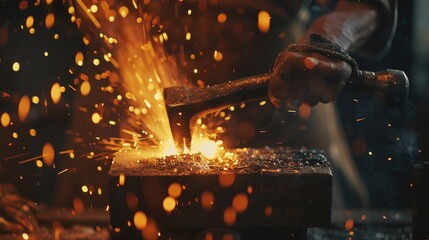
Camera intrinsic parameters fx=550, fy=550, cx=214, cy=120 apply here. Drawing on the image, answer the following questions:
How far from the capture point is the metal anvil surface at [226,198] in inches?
79.7

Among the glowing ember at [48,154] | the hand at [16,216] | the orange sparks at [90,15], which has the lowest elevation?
the hand at [16,216]

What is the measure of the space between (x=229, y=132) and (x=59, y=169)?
1.87 metres

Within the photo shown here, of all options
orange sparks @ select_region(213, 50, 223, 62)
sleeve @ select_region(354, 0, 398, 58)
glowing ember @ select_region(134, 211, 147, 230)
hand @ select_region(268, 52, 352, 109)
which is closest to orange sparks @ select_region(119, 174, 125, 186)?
glowing ember @ select_region(134, 211, 147, 230)

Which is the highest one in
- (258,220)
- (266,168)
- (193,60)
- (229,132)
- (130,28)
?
(130,28)

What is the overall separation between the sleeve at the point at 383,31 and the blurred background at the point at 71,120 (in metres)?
1.04

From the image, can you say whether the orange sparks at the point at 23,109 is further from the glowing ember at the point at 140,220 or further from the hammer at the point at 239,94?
the glowing ember at the point at 140,220

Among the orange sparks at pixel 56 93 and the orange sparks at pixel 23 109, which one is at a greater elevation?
the orange sparks at pixel 56 93

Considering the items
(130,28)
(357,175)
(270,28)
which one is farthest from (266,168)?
(357,175)

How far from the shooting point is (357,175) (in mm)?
4723

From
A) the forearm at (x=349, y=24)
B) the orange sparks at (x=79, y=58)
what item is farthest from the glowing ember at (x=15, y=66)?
the forearm at (x=349, y=24)

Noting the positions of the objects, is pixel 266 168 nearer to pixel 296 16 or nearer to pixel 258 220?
pixel 258 220

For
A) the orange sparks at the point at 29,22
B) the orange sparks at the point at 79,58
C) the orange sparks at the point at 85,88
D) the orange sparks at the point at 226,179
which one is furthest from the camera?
the orange sparks at the point at 29,22

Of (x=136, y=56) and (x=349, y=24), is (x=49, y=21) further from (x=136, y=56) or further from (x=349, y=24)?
(x=349, y=24)

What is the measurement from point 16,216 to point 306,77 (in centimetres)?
225
